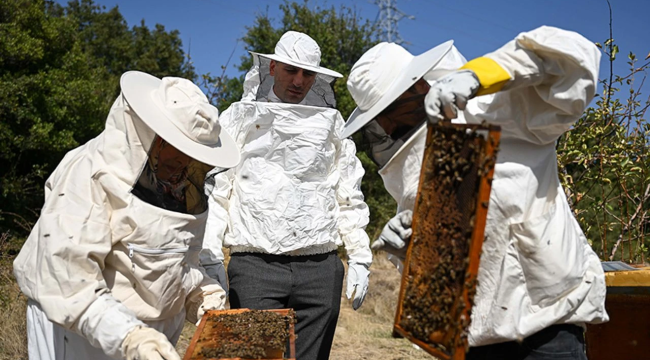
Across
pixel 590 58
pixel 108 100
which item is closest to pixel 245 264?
pixel 590 58

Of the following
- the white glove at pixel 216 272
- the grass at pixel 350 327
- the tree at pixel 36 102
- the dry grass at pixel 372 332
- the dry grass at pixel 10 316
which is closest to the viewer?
the white glove at pixel 216 272

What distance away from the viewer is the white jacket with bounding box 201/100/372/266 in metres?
3.87

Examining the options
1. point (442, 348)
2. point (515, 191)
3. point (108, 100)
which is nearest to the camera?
point (442, 348)

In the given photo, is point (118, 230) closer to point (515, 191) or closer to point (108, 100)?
point (515, 191)

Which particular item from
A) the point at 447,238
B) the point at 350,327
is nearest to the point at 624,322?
the point at 447,238

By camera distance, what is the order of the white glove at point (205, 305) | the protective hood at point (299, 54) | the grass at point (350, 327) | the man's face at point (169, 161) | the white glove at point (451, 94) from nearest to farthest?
1. the white glove at point (451, 94)
2. the man's face at point (169, 161)
3. the white glove at point (205, 305)
4. the protective hood at point (299, 54)
5. the grass at point (350, 327)

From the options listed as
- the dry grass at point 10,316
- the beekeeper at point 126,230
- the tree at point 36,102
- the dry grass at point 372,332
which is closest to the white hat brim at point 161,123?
the beekeeper at point 126,230

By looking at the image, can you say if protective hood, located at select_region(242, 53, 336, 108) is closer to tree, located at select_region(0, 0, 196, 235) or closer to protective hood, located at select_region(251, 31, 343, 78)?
protective hood, located at select_region(251, 31, 343, 78)

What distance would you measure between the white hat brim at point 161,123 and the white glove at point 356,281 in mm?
1691

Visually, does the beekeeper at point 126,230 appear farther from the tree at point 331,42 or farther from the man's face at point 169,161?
the tree at point 331,42

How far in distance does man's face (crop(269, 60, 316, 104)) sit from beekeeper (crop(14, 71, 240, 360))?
127cm

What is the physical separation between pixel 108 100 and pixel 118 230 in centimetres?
1187

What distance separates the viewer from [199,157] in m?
2.67

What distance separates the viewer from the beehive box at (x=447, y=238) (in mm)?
1945
